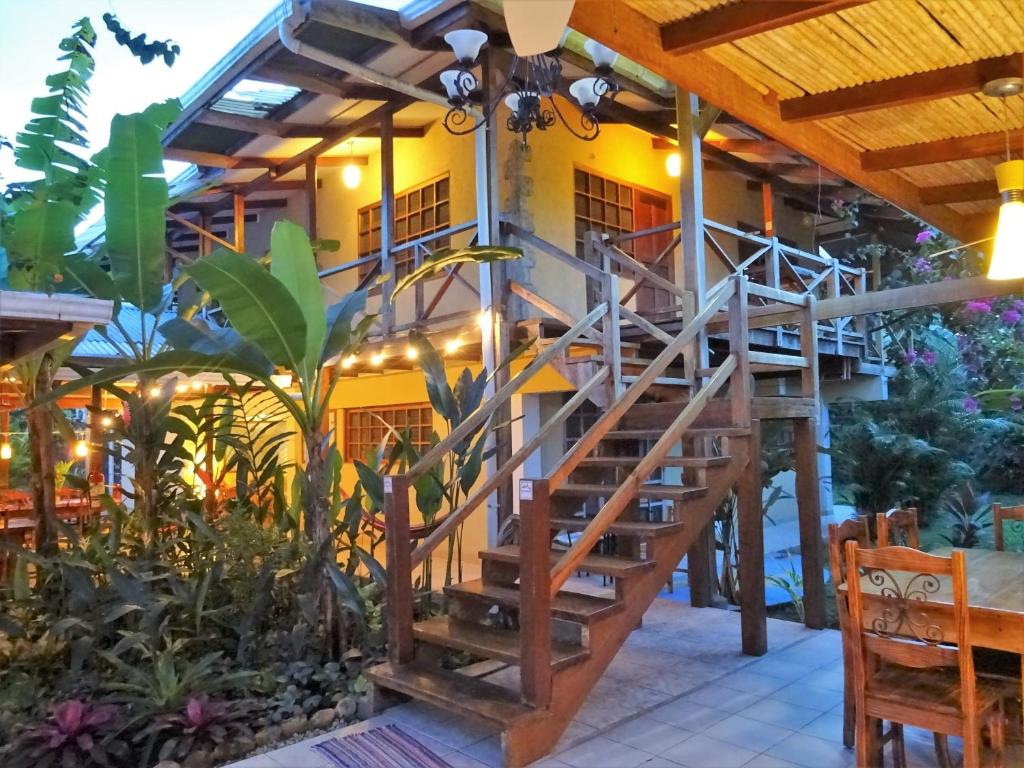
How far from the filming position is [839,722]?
12.9 ft

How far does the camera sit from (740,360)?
5.09 meters

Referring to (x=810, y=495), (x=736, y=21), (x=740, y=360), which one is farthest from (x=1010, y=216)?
(x=810, y=495)

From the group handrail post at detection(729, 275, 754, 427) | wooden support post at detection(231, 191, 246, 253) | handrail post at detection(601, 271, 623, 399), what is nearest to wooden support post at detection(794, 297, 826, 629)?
handrail post at detection(729, 275, 754, 427)

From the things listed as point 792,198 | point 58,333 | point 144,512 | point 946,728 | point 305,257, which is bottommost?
point 946,728

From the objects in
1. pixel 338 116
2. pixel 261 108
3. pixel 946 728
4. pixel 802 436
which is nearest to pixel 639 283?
pixel 802 436

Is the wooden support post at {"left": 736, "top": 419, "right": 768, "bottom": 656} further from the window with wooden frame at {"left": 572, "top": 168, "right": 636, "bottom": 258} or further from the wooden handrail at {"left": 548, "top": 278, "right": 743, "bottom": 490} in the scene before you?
the window with wooden frame at {"left": 572, "top": 168, "right": 636, "bottom": 258}

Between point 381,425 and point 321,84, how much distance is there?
4.85 metres

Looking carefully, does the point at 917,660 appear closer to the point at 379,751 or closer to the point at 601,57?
the point at 379,751

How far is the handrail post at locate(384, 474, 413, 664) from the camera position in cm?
411

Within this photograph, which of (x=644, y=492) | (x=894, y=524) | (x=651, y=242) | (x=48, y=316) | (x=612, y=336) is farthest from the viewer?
(x=651, y=242)

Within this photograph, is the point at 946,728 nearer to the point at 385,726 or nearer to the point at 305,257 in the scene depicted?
the point at 385,726

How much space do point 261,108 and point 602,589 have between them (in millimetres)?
6133

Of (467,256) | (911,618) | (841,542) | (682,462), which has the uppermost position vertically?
(467,256)

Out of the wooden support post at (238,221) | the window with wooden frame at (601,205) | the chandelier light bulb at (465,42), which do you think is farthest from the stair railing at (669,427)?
the wooden support post at (238,221)
